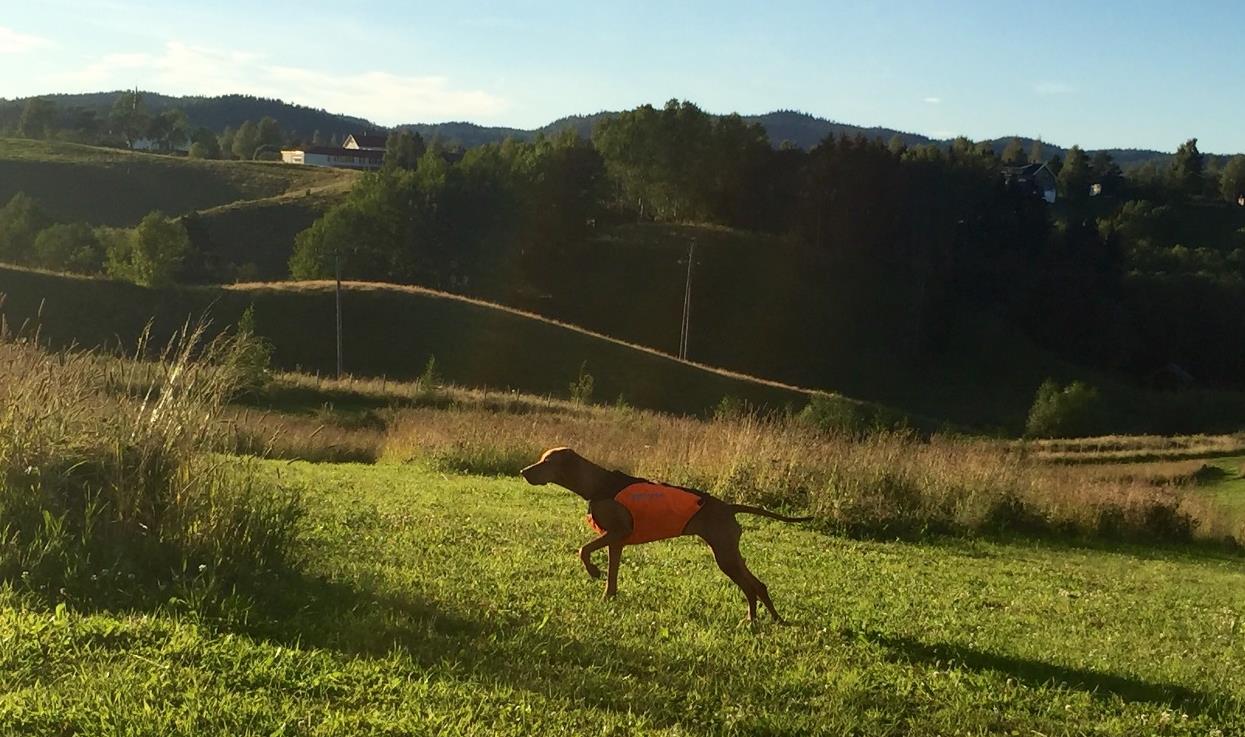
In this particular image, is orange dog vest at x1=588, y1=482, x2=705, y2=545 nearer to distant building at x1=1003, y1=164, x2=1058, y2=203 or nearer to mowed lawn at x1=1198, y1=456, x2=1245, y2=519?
mowed lawn at x1=1198, y1=456, x2=1245, y2=519

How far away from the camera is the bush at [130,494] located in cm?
610

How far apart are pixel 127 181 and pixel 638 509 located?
106452mm

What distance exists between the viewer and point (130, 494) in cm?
670

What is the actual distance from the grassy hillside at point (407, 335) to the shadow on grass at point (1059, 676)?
42815mm

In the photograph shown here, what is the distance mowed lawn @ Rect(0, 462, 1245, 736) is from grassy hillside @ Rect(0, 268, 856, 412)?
1610 inches

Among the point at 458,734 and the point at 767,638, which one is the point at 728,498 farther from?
the point at 458,734

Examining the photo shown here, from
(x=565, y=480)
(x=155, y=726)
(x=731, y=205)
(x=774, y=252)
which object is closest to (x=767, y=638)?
(x=565, y=480)

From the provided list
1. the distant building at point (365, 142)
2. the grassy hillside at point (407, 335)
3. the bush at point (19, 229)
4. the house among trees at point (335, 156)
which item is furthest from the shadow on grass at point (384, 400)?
the distant building at point (365, 142)

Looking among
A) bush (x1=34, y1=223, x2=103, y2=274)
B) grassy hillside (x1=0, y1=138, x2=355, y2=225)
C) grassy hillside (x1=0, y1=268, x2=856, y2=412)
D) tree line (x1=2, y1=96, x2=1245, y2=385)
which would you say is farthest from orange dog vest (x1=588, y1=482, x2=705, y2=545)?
grassy hillside (x1=0, y1=138, x2=355, y2=225)

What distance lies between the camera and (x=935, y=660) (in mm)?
6445

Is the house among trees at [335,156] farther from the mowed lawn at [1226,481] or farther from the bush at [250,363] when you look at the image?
the mowed lawn at [1226,481]

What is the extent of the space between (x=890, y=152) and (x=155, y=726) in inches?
3261

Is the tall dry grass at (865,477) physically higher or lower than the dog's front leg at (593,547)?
lower

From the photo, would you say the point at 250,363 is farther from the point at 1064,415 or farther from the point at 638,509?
the point at 1064,415
